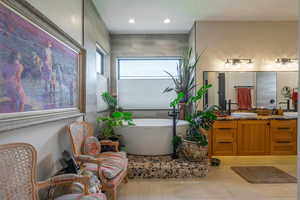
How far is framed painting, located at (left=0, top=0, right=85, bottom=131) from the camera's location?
1224 millimetres

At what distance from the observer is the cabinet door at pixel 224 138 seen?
353cm

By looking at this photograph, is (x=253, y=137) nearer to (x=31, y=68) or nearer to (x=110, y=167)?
(x=110, y=167)

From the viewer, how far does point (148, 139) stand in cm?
321

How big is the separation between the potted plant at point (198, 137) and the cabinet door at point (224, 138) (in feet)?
1.84

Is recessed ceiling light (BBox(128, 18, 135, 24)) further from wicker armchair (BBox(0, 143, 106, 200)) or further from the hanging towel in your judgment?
wicker armchair (BBox(0, 143, 106, 200))

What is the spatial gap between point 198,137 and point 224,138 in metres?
0.77

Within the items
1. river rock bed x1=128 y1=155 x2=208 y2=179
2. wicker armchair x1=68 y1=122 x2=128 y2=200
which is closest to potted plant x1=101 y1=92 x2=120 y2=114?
wicker armchair x1=68 y1=122 x2=128 y2=200

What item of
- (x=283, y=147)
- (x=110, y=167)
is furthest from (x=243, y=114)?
(x=110, y=167)

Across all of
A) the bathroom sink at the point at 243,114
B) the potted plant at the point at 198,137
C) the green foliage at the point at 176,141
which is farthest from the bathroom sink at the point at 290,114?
the green foliage at the point at 176,141

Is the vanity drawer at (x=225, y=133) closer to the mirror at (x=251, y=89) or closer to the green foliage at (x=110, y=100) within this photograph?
the mirror at (x=251, y=89)

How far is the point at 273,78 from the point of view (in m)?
4.04

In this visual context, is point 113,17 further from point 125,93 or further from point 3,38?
point 3,38

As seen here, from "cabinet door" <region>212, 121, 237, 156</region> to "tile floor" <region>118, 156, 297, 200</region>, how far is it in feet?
1.79

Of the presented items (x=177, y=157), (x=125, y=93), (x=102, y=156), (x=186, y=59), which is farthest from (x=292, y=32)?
(x=102, y=156)
